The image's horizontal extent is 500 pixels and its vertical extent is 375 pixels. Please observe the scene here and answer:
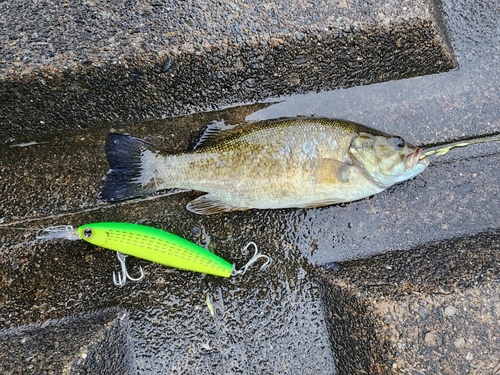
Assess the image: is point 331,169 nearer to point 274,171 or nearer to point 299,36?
point 274,171

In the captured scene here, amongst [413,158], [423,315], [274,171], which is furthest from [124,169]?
[423,315]

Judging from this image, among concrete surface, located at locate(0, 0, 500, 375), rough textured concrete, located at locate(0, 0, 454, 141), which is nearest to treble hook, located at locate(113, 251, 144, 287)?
concrete surface, located at locate(0, 0, 500, 375)

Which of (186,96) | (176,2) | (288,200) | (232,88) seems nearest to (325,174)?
(288,200)

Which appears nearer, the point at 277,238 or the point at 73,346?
the point at 73,346

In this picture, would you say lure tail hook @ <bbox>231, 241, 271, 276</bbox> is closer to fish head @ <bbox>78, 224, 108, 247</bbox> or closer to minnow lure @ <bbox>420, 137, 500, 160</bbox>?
fish head @ <bbox>78, 224, 108, 247</bbox>

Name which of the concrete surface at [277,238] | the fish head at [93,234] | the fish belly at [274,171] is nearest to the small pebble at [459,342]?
the concrete surface at [277,238]

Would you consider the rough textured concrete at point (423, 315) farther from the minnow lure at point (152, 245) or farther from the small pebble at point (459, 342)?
the minnow lure at point (152, 245)
